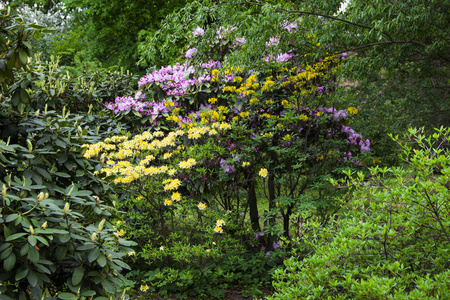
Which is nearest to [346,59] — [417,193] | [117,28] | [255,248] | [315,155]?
[315,155]

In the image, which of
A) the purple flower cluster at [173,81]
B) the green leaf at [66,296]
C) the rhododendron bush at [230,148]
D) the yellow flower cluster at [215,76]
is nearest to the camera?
the green leaf at [66,296]

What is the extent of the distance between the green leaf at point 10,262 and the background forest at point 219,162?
27mm

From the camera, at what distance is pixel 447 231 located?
1623mm

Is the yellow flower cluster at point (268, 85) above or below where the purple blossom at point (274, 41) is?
below

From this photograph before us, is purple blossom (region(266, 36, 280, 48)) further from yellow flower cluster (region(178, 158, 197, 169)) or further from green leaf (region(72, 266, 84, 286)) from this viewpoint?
green leaf (region(72, 266, 84, 286))

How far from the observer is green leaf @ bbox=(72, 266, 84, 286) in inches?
69.0

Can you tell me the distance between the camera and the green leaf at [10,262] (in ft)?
5.17

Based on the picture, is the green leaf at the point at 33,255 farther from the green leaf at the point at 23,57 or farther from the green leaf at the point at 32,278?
the green leaf at the point at 23,57

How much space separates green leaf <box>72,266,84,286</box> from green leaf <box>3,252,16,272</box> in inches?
10.9

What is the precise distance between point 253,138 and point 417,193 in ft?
8.47

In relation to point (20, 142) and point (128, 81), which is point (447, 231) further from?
point (128, 81)

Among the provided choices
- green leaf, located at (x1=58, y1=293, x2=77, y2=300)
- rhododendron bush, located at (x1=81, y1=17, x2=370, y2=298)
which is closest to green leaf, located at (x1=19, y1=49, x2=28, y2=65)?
green leaf, located at (x1=58, y1=293, x2=77, y2=300)

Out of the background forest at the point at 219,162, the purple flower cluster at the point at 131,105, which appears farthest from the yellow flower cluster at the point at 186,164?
the purple flower cluster at the point at 131,105

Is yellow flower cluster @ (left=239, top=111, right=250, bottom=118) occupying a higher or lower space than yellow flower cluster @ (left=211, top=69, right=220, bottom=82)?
lower
